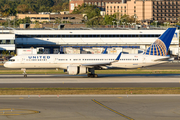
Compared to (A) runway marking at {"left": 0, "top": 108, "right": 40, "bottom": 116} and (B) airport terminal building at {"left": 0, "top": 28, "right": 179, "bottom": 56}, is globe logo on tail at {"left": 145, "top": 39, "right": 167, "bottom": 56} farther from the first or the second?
(B) airport terminal building at {"left": 0, "top": 28, "right": 179, "bottom": 56}

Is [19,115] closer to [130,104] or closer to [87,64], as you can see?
[130,104]

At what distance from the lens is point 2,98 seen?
31297 millimetres

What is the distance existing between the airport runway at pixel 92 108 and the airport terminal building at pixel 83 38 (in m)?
76.7

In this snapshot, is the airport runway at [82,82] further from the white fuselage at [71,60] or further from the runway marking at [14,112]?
the runway marking at [14,112]

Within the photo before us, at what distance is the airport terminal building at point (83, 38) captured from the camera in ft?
356

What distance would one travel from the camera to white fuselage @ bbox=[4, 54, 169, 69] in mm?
50344

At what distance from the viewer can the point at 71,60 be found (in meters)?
50.7

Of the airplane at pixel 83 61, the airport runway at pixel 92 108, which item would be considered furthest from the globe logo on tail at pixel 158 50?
the airport runway at pixel 92 108

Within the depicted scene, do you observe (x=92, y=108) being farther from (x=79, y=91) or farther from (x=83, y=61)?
(x=83, y=61)

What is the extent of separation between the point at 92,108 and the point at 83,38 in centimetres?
8402

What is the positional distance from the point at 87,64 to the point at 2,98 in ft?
65.3

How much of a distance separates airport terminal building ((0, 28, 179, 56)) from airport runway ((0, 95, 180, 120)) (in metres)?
76.7

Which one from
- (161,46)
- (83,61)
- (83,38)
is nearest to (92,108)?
(83,61)

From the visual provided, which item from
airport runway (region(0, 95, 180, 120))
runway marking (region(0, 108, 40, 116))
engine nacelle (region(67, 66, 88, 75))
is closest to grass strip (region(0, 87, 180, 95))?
airport runway (region(0, 95, 180, 120))
